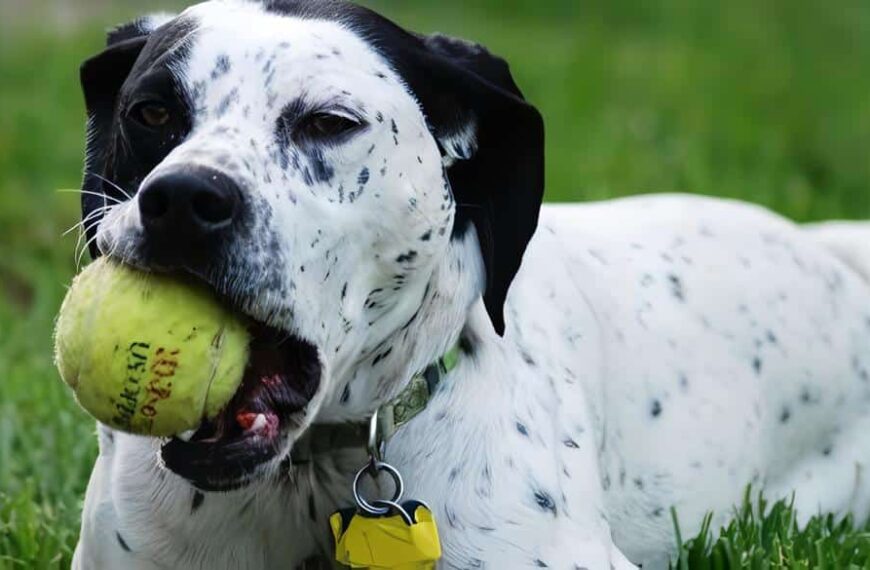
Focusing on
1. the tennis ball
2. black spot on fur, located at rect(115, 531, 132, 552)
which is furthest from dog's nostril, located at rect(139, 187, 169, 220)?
black spot on fur, located at rect(115, 531, 132, 552)

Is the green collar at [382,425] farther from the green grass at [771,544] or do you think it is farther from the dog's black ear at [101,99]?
the green grass at [771,544]

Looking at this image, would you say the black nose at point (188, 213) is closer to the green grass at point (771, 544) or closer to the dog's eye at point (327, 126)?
the dog's eye at point (327, 126)

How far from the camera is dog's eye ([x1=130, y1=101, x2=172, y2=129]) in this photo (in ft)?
10.3

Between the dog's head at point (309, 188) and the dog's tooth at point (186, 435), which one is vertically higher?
the dog's head at point (309, 188)

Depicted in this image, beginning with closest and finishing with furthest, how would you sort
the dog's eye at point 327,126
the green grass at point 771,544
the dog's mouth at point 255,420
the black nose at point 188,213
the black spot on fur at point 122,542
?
the black nose at point 188,213
the dog's mouth at point 255,420
the dog's eye at point 327,126
the black spot on fur at point 122,542
the green grass at point 771,544

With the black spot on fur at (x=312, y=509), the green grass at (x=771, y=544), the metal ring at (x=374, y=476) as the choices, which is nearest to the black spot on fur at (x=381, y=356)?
the metal ring at (x=374, y=476)

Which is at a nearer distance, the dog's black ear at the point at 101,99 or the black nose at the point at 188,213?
the black nose at the point at 188,213

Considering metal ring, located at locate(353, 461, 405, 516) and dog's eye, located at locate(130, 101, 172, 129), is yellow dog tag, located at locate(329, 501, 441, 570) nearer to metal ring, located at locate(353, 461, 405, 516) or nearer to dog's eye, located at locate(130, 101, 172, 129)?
metal ring, located at locate(353, 461, 405, 516)

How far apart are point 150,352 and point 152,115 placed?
1.59 feet

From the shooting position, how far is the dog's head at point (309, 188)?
2.93 metres

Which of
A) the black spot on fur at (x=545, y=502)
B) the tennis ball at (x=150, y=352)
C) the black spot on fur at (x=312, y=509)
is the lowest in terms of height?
the black spot on fur at (x=312, y=509)

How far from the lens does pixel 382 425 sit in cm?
337

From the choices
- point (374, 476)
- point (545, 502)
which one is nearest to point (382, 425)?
point (374, 476)

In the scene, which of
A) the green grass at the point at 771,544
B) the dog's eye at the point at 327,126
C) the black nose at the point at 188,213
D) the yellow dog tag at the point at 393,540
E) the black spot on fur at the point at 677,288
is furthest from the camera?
the black spot on fur at the point at 677,288
